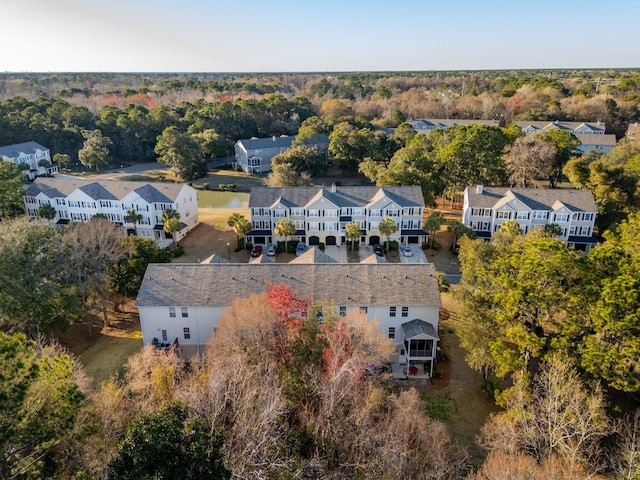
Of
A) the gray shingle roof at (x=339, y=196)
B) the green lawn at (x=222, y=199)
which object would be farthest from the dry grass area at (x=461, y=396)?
the green lawn at (x=222, y=199)

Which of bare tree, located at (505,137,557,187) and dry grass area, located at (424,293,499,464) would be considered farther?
bare tree, located at (505,137,557,187)

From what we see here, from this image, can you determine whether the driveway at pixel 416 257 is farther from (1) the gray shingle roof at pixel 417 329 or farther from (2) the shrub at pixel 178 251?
(2) the shrub at pixel 178 251

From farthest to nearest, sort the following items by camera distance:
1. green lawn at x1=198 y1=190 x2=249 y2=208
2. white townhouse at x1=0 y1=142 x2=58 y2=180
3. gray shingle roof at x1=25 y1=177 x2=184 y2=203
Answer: white townhouse at x1=0 y1=142 x2=58 y2=180 < green lawn at x1=198 y1=190 x2=249 y2=208 < gray shingle roof at x1=25 y1=177 x2=184 y2=203

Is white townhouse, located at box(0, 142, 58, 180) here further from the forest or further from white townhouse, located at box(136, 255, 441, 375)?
white townhouse, located at box(136, 255, 441, 375)

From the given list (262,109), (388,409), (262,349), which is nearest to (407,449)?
(388,409)

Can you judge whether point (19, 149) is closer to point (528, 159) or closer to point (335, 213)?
point (335, 213)

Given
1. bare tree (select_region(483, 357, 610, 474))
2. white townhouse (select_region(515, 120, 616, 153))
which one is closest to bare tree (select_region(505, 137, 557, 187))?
→ white townhouse (select_region(515, 120, 616, 153))

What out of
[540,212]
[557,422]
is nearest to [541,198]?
[540,212]
